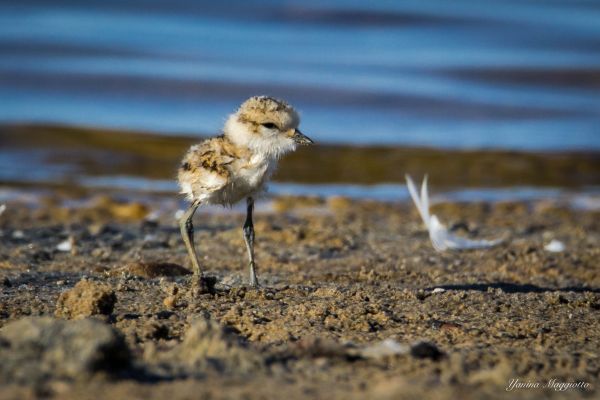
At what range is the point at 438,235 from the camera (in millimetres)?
6953

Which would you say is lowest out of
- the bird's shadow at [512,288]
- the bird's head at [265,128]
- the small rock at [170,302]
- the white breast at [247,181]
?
the bird's shadow at [512,288]

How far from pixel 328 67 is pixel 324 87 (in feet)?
6.98

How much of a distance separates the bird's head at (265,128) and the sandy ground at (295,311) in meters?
0.76

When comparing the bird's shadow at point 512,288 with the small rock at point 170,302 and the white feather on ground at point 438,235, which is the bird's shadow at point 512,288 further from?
the small rock at point 170,302

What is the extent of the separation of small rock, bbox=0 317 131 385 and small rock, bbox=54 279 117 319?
3.03 ft

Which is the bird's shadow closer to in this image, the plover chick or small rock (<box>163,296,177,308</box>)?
the plover chick

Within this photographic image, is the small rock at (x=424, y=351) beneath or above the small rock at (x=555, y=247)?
above

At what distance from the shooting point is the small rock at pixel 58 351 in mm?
3359

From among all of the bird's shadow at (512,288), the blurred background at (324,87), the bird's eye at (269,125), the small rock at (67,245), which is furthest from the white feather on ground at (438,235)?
the small rock at (67,245)

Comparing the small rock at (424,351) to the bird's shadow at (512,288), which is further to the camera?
the bird's shadow at (512,288)

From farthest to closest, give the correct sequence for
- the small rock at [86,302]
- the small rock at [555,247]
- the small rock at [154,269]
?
the small rock at [555,247], the small rock at [154,269], the small rock at [86,302]

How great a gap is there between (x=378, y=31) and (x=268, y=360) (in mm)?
20825

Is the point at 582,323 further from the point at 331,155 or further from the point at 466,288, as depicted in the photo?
the point at 331,155

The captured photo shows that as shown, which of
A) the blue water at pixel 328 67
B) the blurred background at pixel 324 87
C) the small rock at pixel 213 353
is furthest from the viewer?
the blue water at pixel 328 67
